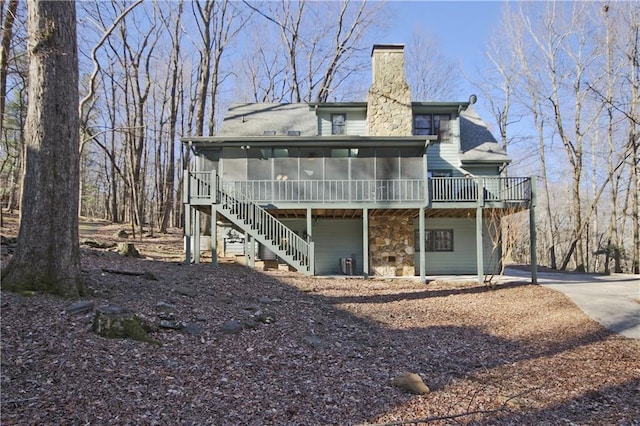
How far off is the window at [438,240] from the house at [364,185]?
4 cm

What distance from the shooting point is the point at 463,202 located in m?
14.2

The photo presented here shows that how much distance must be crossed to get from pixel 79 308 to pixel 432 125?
51.4 ft

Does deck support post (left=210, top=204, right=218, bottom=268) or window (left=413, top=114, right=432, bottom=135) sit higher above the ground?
window (left=413, top=114, right=432, bottom=135)

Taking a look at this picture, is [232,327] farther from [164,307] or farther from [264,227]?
[264,227]

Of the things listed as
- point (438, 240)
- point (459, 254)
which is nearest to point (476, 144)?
point (438, 240)

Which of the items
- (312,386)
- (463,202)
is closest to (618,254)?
(463,202)

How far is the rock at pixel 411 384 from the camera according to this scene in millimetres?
4663

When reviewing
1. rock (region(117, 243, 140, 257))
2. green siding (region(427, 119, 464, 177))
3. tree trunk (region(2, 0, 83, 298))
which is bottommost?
rock (region(117, 243, 140, 257))

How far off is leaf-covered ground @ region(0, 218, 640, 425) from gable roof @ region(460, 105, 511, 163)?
8734 mm

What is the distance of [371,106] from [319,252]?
6585 mm

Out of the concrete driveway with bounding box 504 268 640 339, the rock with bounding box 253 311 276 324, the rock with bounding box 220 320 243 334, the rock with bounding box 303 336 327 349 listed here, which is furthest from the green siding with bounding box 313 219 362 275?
the rock with bounding box 220 320 243 334

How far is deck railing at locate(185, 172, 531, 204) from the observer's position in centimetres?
1419

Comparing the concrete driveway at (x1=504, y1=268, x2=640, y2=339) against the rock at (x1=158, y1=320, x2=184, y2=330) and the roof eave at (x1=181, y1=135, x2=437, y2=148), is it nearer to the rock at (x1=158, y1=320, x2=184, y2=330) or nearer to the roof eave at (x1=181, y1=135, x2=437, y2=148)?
the roof eave at (x1=181, y1=135, x2=437, y2=148)

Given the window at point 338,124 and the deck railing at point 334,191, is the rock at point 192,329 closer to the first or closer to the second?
the deck railing at point 334,191
